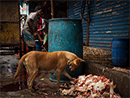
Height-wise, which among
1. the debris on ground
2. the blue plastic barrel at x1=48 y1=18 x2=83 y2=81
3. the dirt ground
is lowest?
the dirt ground

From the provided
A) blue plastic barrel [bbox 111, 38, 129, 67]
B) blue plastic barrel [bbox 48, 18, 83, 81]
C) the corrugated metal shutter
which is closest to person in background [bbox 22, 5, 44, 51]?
blue plastic barrel [bbox 48, 18, 83, 81]

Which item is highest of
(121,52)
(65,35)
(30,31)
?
(30,31)

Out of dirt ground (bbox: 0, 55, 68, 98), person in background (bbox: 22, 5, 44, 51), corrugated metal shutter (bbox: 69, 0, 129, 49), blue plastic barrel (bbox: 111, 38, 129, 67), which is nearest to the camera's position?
dirt ground (bbox: 0, 55, 68, 98)

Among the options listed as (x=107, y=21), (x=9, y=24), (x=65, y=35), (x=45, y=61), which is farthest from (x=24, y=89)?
(x=107, y=21)

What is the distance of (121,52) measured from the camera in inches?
200

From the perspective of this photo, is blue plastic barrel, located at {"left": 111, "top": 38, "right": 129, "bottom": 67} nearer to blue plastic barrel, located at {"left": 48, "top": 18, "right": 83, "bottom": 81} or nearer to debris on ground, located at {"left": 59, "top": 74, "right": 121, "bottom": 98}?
blue plastic barrel, located at {"left": 48, "top": 18, "right": 83, "bottom": 81}

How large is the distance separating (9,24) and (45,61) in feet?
9.64

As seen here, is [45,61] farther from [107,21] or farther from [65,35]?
[107,21]

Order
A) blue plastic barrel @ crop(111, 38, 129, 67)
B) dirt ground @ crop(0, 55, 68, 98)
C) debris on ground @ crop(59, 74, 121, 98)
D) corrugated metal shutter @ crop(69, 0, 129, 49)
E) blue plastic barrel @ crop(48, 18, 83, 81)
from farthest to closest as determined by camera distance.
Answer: corrugated metal shutter @ crop(69, 0, 129, 49), blue plastic barrel @ crop(111, 38, 129, 67), blue plastic barrel @ crop(48, 18, 83, 81), dirt ground @ crop(0, 55, 68, 98), debris on ground @ crop(59, 74, 121, 98)

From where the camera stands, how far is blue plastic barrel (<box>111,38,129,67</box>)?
5047mm

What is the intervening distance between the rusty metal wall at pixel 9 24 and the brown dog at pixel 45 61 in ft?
8.16

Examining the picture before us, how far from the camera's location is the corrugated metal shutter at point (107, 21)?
6.38 meters

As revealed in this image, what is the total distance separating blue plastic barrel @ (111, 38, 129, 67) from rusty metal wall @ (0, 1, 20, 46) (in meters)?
3.80

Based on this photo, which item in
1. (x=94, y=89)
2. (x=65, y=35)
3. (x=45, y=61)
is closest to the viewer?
(x=94, y=89)
